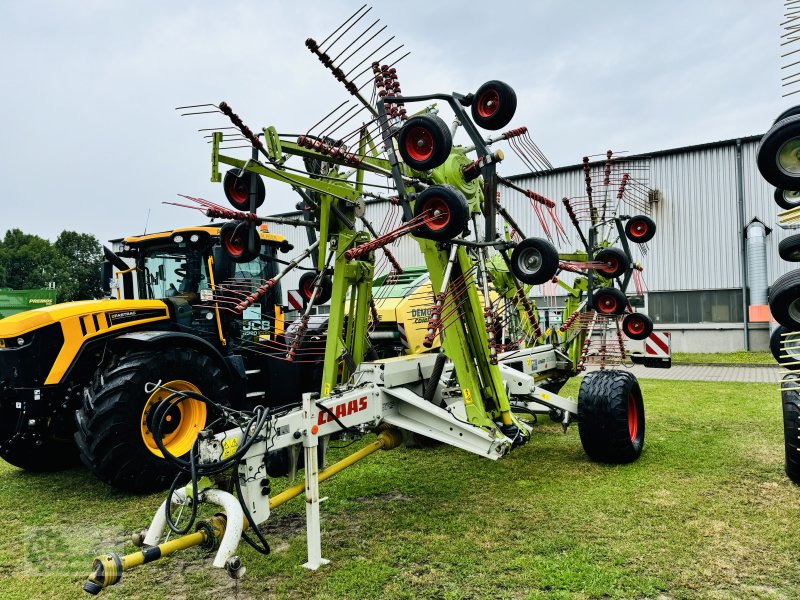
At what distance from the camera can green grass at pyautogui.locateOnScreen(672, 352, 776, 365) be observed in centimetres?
1539

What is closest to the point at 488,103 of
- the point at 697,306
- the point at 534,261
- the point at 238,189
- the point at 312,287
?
the point at 534,261

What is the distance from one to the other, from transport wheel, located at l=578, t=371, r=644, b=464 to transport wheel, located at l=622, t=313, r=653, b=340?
1.94 meters

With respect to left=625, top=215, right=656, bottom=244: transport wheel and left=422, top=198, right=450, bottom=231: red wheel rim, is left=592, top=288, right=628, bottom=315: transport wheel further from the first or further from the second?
left=422, top=198, right=450, bottom=231: red wheel rim

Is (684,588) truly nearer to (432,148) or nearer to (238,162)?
(432,148)

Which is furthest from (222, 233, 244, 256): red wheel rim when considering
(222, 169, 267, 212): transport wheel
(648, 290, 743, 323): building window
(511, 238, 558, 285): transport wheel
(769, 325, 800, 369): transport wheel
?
(648, 290, 743, 323): building window

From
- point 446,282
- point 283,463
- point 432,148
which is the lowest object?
point 283,463

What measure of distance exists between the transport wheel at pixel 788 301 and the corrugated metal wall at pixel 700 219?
1392 cm

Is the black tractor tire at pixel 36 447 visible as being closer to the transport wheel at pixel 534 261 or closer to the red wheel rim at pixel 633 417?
the transport wheel at pixel 534 261

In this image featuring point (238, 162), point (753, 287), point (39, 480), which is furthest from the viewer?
point (753, 287)

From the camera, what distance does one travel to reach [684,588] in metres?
3.36

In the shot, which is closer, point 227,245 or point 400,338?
point 227,245

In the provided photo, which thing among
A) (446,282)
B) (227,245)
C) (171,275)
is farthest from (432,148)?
(171,275)

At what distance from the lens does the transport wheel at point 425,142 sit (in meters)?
3.92

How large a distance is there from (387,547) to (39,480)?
4165 mm
